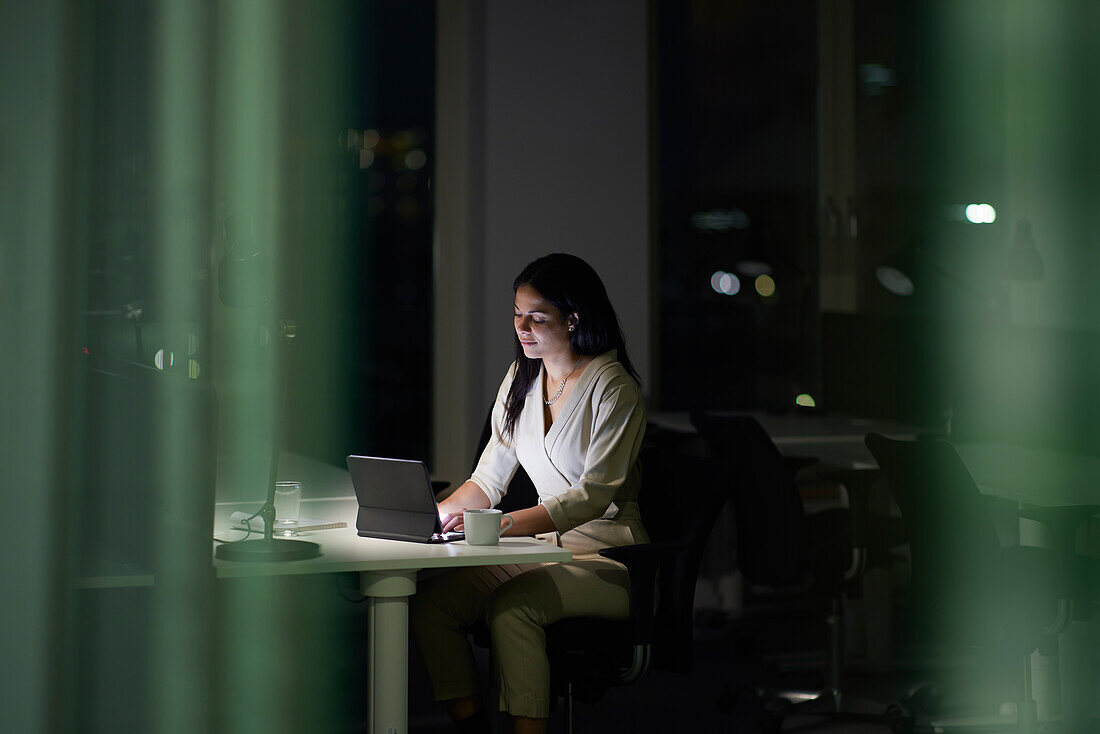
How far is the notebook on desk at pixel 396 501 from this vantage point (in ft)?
6.82

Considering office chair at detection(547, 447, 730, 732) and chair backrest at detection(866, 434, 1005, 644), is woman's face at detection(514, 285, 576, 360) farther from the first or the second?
chair backrest at detection(866, 434, 1005, 644)

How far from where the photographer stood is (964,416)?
13.0 feet

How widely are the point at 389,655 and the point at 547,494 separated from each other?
0.57 meters

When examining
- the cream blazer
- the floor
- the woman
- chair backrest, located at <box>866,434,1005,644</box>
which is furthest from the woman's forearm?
chair backrest, located at <box>866,434,1005,644</box>

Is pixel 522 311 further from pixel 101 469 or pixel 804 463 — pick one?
pixel 804 463

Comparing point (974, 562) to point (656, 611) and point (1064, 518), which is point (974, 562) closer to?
point (1064, 518)

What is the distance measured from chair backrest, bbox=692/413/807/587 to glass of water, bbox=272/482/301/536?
125cm

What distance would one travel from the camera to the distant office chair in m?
3.03

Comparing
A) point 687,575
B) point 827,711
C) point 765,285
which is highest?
point 765,285

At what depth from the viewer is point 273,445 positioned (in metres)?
2.04

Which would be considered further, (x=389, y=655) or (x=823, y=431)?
(x=823, y=431)

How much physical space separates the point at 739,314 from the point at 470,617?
276 cm

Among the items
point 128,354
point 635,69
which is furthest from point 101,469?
point 635,69

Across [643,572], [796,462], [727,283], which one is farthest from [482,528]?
[727,283]
